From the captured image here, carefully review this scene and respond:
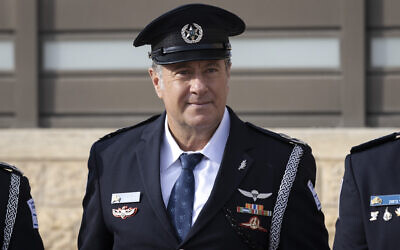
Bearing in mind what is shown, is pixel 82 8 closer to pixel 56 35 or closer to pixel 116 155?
pixel 56 35

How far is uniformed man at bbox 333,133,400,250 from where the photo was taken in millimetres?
3353

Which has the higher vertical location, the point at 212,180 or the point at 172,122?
the point at 172,122

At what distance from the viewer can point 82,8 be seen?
263 inches

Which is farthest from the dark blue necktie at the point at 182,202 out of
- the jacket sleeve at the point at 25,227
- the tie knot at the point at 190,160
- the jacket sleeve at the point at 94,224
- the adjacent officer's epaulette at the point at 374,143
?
the adjacent officer's epaulette at the point at 374,143

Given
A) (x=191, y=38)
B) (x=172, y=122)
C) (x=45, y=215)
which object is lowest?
(x=45, y=215)

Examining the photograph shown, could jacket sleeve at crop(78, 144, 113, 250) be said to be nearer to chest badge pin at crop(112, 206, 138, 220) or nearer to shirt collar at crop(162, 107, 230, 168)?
chest badge pin at crop(112, 206, 138, 220)

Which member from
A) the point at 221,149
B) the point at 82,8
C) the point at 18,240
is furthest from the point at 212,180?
the point at 82,8

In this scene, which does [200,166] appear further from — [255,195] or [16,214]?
[16,214]

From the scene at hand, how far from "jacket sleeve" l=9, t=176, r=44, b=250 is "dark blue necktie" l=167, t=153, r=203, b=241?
59cm

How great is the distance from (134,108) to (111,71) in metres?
0.35

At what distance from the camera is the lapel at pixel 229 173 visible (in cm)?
341

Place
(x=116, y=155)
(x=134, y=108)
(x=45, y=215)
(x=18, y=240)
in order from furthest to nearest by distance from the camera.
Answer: (x=134, y=108) → (x=45, y=215) → (x=116, y=155) → (x=18, y=240)

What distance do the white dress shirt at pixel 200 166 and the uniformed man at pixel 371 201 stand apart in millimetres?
543

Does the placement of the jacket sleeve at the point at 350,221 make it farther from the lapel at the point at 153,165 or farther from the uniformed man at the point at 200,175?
the lapel at the point at 153,165
